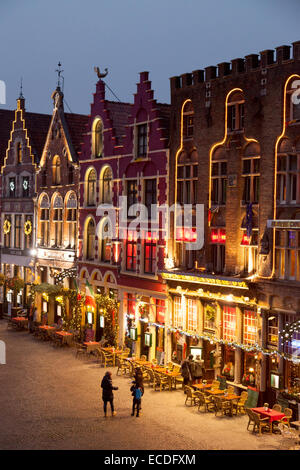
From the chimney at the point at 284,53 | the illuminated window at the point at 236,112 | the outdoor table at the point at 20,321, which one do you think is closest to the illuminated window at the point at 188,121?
the illuminated window at the point at 236,112

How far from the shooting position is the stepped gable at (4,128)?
5241cm

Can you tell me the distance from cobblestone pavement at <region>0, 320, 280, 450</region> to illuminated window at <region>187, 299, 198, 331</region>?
3.08 meters

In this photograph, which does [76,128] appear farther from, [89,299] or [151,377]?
[151,377]

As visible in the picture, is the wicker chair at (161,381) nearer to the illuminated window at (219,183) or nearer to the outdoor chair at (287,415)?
the outdoor chair at (287,415)

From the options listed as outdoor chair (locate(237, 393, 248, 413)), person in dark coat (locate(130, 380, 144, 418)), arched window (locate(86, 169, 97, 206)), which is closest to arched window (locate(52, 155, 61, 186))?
arched window (locate(86, 169, 97, 206))

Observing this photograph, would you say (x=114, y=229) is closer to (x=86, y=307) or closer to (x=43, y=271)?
(x=86, y=307)

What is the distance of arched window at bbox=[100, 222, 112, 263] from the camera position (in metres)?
36.3

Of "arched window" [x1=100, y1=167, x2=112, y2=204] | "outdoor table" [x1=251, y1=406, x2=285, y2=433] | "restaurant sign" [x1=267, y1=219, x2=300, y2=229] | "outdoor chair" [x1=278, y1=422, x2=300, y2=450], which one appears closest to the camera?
"outdoor chair" [x1=278, y1=422, x2=300, y2=450]

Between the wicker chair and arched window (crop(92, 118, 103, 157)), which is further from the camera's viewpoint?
arched window (crop(92, 118, 103, 157))

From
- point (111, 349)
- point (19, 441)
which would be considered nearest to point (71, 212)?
point (111, 349)

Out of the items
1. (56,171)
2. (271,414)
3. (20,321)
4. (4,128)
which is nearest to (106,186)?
(56,171)

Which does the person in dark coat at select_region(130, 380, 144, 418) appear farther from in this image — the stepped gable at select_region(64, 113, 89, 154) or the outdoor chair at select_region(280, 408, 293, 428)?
the stepped gable at select_region(64, 113, 89, 154)

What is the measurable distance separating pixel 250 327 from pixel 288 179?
5.86 metres

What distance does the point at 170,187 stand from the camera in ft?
101
